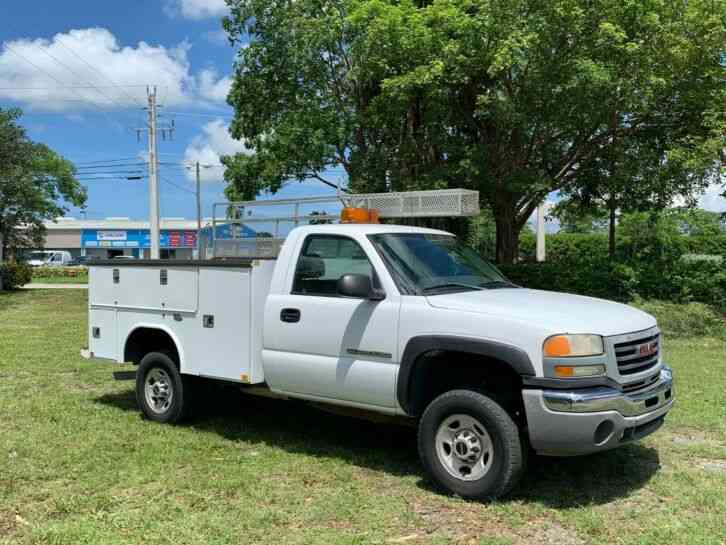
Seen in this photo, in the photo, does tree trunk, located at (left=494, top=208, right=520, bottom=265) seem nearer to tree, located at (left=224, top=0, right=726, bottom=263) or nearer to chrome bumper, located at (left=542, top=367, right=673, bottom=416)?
tree, located at (left=224, top=0, right=726, bottom=263)

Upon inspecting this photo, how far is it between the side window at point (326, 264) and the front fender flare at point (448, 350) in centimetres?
78

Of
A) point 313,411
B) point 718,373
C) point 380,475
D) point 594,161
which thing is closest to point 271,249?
point 313,411

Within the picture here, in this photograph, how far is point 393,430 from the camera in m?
7.16

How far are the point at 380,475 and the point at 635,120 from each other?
1548cm

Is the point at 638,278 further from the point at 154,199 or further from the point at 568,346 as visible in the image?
the point at 154,199

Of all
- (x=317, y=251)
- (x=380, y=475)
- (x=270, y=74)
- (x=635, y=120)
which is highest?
(x=270, y=74)

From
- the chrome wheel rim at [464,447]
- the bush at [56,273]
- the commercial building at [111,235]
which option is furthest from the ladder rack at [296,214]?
the commercial building at [111,235]

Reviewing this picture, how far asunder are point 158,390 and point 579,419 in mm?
4391

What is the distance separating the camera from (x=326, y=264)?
6.03 metres

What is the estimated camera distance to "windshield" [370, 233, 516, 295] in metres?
5.61

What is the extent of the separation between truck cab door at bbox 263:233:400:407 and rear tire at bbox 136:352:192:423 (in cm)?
134

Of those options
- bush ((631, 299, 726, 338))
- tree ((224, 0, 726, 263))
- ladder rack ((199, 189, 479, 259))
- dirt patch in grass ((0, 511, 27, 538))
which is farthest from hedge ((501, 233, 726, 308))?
dirt patch in grass ((0, 511, 27, 538))

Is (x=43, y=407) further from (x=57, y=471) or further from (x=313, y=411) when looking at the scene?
(x=313, y=411)

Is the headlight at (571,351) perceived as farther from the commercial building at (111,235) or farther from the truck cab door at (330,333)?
the commercial building at (111,235)
